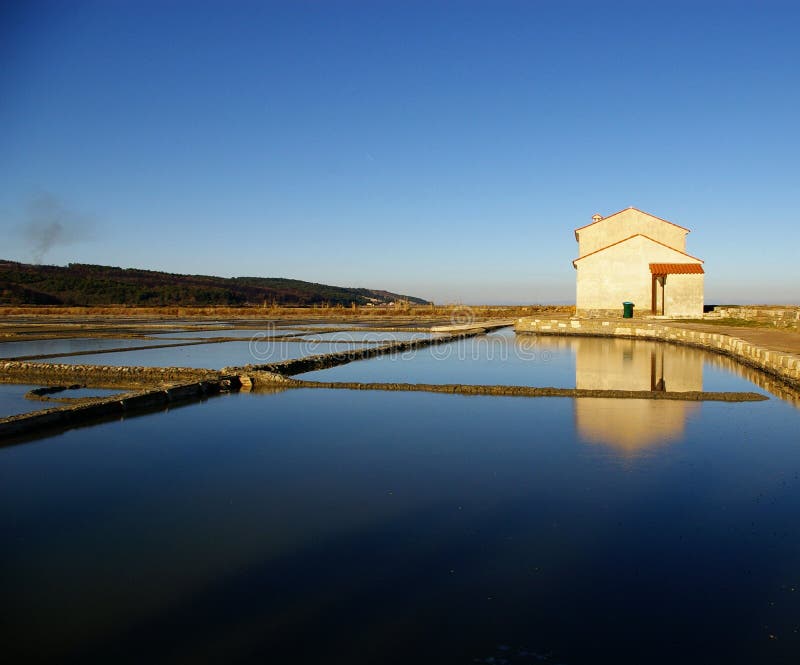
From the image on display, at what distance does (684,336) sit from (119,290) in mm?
66832

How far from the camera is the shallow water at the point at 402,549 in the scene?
8.78ft

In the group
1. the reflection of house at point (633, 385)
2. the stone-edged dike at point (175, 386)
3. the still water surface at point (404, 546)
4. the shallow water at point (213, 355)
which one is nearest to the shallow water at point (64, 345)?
the shallow water at point (213, 355)

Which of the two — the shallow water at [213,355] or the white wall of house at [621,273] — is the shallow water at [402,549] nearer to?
the shallow water at [213,355]

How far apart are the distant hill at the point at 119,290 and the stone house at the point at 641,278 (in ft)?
175

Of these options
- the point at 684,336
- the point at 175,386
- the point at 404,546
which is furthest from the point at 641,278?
the point at 404,546

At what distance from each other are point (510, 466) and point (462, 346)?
43.9 feet

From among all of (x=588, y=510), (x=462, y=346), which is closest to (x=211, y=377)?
(x=588, y=510)

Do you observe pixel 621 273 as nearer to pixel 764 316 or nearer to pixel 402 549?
pixel 764 316

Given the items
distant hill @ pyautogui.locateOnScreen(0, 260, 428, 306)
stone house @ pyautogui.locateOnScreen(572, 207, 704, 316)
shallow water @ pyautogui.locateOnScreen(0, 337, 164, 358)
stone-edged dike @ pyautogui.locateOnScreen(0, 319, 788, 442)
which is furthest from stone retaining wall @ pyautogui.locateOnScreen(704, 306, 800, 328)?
distant hill @ pyautogui.locateOnScreen(0, 260, 428, 306)

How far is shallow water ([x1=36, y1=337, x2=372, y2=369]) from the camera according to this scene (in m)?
13.5

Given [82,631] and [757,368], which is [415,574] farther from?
[757,368]

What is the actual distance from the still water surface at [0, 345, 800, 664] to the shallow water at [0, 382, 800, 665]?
13mm

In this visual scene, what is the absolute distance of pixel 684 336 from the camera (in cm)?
1814

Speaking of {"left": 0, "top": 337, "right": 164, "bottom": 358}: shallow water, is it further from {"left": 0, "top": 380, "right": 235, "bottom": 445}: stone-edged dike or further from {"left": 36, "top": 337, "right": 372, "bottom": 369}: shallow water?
{"left": 0, "top": 380, "right": 235, "bottom": 445}: stone-edged dike
